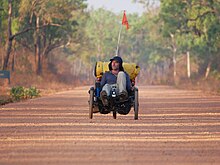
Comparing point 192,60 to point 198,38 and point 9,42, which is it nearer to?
point 198,38

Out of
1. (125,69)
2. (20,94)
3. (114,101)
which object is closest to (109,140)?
(114,101)

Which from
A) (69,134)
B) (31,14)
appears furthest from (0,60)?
(69,134)

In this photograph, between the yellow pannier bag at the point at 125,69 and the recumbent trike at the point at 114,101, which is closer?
the recumbent trike at the point at 114,101

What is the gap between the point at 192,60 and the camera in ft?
305

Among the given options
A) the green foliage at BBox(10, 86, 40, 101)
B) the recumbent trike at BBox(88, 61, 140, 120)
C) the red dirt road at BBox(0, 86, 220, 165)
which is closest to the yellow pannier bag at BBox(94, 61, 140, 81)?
the recumbent trike at BBox(88, 61, 140, 120)

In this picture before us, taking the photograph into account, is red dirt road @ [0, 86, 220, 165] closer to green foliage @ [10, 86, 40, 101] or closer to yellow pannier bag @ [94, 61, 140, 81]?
yellow pannier bag @ [94, 61, 140, 81]

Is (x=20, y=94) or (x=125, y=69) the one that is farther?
(x=20, y=94)

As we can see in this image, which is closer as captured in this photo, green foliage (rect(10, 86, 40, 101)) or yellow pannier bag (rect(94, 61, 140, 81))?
yellow pannier bag (rect(94, 61, 140, 81))

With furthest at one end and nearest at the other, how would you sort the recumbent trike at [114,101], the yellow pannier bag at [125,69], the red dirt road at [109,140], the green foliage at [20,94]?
the green foliage at [20,94]
the yellow pannier bag at [125,69]
the recumbent trike at [114,101]
the red dirt road at [109,140]

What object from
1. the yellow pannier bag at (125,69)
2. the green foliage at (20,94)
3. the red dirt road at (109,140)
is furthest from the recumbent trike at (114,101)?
the green foliage at (20,94)

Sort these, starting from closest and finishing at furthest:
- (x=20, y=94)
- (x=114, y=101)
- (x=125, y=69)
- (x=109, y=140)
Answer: (x=109, y=140)
(x=114, y=101)
(x=125, y=69)
(x=20, y=94)

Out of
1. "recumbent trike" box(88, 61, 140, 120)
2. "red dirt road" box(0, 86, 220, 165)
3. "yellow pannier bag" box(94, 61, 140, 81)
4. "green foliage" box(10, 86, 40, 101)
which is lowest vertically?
"green foliage" box(10, 86, 40, 101)

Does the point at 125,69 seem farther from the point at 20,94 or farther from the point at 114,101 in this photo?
the point at 20,94

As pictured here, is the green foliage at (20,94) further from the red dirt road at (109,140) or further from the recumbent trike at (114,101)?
the recumbent trike at (114,101)
